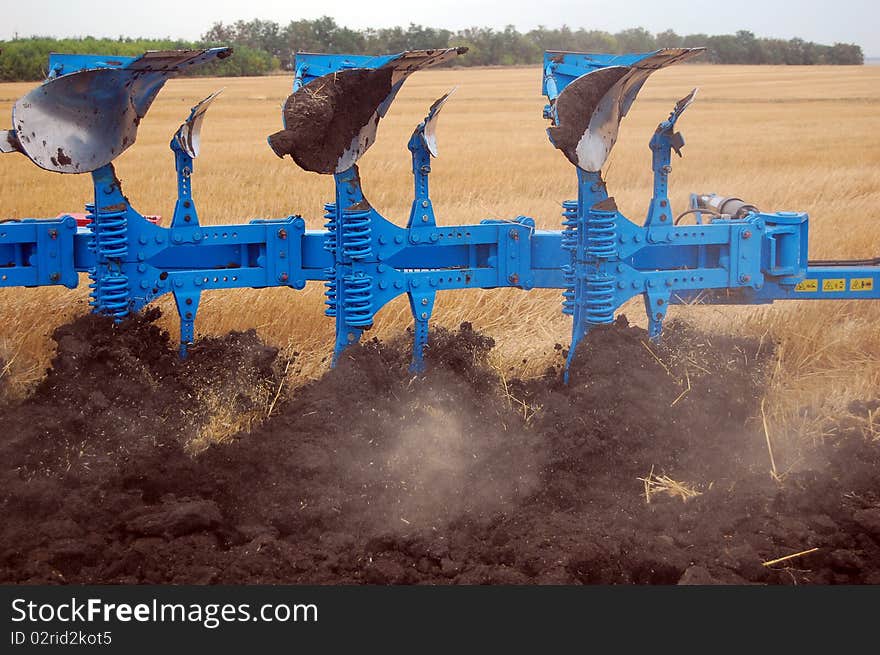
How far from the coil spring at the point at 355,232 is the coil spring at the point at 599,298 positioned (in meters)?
1.05

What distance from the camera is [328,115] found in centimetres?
501

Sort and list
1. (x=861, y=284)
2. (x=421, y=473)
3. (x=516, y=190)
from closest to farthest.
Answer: (x=421, y=473)
(x=861, y=284)
(x=516, y=190)

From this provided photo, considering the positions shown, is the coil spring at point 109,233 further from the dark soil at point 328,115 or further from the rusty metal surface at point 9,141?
the dark soil at point 328,115

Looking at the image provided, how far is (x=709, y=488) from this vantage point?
4898 mm

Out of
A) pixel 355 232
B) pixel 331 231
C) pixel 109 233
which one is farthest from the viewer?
pixel 331 231

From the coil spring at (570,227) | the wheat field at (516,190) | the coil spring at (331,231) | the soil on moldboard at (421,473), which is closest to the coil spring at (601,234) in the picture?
the coil spring at (570,227)

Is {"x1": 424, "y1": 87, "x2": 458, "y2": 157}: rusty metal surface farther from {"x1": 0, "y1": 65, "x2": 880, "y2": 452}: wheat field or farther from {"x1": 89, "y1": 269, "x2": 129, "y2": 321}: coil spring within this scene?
Answer: {"x1": 89, "y1": 269, "x2": 129, "y2": 321}: coil spring

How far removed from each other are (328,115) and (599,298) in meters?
1.52

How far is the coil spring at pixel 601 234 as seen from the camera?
5344 mm

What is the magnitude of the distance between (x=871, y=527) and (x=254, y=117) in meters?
20.5

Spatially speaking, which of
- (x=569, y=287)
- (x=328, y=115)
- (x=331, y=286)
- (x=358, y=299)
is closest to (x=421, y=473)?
(x=358, y=299)

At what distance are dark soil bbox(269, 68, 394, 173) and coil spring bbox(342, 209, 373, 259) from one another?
264 mm

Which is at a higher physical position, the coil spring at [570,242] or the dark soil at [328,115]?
the dark soil at [328,115]

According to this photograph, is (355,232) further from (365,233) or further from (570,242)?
(570,242)
